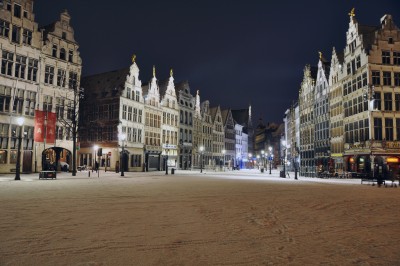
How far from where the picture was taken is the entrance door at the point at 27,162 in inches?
1503

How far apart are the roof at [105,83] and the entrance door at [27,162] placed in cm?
1764

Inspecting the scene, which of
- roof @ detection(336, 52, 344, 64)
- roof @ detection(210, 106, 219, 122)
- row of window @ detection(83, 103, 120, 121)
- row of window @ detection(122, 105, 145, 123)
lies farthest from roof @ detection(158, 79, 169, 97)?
roof @ detection(336, 52, 344, 64)

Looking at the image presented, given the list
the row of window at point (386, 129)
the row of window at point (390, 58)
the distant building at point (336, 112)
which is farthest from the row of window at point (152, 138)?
the row of window at point (390, 58)

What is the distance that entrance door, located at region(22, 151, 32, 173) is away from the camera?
38.2 m

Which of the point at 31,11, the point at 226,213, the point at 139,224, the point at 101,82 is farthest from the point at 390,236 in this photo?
the point at 101,82

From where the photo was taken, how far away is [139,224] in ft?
29.5

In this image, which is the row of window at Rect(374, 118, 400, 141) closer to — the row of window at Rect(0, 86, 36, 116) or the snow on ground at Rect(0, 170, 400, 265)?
the snow on ground at Rect(0, 170, 400, 265)

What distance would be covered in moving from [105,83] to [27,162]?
68.7 ft

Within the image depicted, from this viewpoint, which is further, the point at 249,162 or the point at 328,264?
the point at 249,162

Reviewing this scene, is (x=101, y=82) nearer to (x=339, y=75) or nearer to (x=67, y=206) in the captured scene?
(x=339, y=75)

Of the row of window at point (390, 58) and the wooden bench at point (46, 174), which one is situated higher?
the row of window at point (390, 58)

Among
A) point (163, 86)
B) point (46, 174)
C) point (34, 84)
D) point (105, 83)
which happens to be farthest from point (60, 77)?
point (163, 86)

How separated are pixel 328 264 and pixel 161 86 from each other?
63.8m

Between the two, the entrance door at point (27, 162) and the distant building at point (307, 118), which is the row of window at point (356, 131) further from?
the entrance door at point (27, 162)
